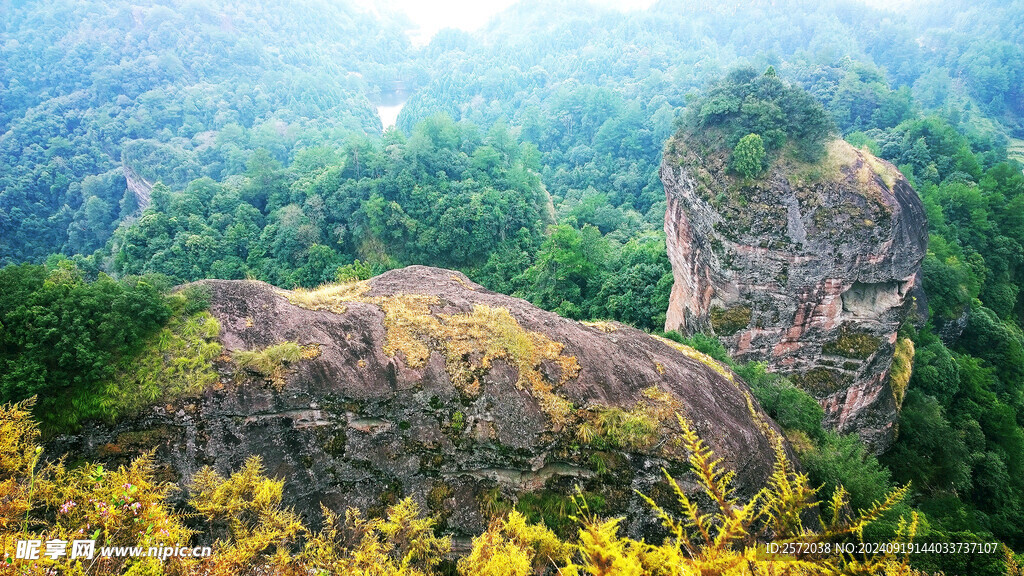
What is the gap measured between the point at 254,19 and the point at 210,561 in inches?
4708

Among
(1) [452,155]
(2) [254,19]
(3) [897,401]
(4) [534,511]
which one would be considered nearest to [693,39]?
(1) [452,155]

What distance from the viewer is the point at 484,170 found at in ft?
148

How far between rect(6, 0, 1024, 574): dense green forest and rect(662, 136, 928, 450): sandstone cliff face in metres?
2.50

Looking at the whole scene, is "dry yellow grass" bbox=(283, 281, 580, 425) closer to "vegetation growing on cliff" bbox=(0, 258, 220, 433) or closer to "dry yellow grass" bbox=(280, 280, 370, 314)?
"dry yellow grass" bbox=(280, 280, 370, 314)

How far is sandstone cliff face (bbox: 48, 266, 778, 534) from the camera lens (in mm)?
10289

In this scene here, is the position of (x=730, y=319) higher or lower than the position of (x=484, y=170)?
higher

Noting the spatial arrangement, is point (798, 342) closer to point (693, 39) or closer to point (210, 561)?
point (210, 561)

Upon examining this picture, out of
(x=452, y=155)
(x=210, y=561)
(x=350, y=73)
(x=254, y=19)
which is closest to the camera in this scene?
(x=210, y=561)

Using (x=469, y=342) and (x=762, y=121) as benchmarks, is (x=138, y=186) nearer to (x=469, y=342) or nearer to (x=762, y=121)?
Result: (x=469, y=342)

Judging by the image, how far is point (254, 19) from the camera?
98562 millimetres

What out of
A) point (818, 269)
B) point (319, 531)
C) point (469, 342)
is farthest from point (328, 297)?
point (818, 269)

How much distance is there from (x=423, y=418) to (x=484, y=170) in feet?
121

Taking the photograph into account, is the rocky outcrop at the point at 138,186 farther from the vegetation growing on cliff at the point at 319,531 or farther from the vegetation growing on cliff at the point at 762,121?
the vegetation growing on cliff at the point at 762,121

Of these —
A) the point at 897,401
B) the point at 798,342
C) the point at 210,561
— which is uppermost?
the point at 210,561
